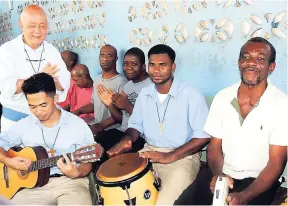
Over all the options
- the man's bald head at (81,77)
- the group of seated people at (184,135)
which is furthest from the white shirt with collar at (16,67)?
the man's bald head at (81,77)

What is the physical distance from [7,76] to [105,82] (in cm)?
102

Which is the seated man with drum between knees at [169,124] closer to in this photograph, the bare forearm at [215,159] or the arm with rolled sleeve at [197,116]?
the arm with rolled sleeve at [197,116]

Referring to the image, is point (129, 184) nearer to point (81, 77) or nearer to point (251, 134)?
point (251, 134)

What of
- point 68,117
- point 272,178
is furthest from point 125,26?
point 272,178

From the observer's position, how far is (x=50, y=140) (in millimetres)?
2674

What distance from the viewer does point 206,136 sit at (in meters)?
2.71

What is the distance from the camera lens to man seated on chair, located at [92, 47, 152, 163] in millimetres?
3471

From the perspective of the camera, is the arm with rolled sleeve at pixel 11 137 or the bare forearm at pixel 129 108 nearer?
the arm with rolled sleeve at pixel 11 137

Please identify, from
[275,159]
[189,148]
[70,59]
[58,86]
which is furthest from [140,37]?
Result: [275,159]

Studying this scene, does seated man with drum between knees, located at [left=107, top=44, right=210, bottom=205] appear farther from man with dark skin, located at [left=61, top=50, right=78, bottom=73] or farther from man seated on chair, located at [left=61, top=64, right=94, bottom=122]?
man with dark skin, located at [left=61, top=50, right=78, bottom=73]

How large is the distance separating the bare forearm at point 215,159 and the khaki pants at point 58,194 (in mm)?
827

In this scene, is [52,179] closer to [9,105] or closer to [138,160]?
[138,160]

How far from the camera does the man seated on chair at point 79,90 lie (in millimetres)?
4332

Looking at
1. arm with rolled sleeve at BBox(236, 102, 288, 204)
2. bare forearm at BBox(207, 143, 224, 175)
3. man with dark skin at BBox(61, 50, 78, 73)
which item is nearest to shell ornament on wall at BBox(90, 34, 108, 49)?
man with dark skin at BBox(61, 50, 78, 73)
